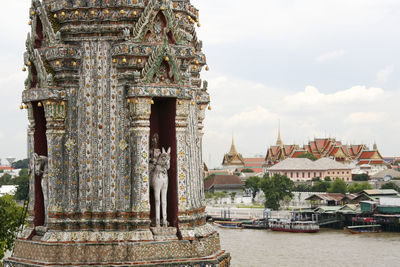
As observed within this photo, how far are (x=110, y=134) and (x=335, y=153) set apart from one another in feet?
368

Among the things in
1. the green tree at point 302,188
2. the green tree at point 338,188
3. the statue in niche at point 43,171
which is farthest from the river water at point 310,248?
the green tree at point 302,188

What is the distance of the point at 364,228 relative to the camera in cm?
6206

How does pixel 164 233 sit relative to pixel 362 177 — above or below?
below

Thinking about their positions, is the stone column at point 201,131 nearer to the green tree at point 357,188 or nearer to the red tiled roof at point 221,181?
the green tree at point 357,188

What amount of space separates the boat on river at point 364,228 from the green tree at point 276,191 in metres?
17.5

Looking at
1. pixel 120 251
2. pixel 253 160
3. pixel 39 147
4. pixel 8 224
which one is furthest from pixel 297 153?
pixel 120 251

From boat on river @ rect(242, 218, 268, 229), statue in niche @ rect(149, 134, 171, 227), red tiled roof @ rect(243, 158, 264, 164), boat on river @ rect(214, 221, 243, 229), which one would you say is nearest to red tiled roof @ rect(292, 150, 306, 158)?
red tiled roof @ rect(243, 158, 264, 164)

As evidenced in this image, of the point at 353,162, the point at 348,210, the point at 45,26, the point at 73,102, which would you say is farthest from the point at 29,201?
the point at 353,162

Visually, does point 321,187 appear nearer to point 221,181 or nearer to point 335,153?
point 221,181

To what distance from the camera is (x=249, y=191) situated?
99812 millimetres

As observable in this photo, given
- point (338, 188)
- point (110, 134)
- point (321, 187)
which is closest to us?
point (110, 134)

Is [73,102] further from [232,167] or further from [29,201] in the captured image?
[232,167]

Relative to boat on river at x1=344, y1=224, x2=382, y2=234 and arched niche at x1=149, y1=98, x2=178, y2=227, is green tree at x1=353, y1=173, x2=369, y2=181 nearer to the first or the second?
boat on river at x1=344, y1=224, x2=382, y2=234

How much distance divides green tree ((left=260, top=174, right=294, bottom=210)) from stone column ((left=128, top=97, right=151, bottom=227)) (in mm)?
71403
